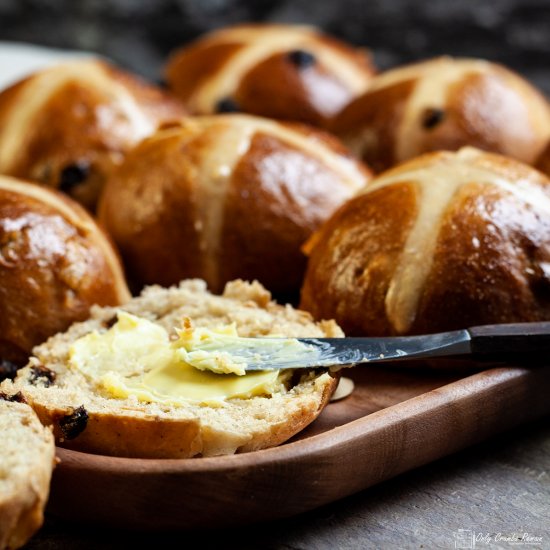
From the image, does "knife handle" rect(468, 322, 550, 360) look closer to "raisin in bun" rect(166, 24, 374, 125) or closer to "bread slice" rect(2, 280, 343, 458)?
"bread slice" rect(2, 280, 343, 458)

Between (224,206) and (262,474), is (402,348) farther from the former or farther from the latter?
(224,206)

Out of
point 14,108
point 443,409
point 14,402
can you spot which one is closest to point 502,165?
point 443,409

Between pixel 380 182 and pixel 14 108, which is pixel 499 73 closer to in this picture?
pixel 380 182

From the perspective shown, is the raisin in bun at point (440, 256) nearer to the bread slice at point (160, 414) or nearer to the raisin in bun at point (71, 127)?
the bread slice at point (160, 414)

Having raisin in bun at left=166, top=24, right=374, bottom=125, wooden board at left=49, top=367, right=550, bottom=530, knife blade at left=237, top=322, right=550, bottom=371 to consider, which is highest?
raisin in bun at left=166, top=24, right=374, bottom=125

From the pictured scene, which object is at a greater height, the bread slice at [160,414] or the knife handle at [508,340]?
the knife handle at [508,340]

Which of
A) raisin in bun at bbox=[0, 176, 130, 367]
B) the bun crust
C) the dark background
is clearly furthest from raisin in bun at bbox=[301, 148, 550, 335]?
the dark background

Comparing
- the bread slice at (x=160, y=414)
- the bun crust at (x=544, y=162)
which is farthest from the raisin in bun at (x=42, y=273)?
the bun crust at (x=544, y=162)
